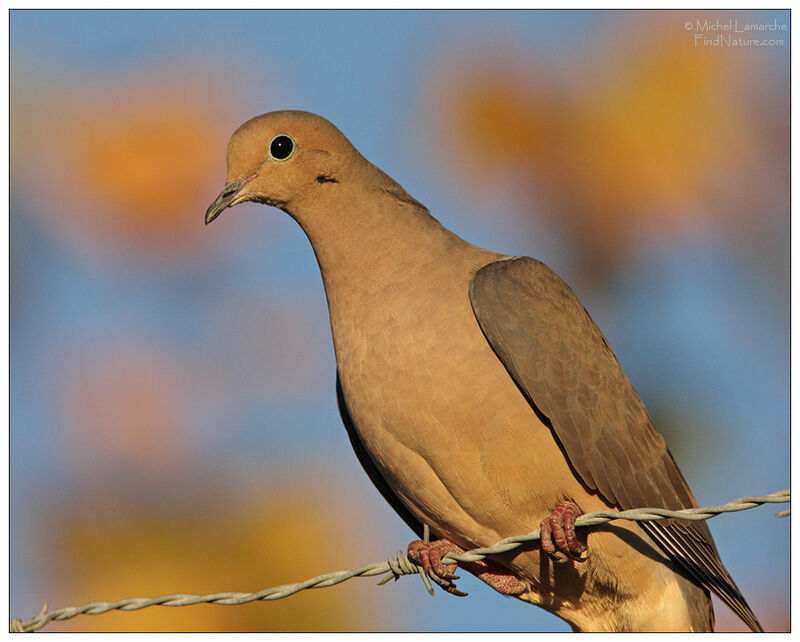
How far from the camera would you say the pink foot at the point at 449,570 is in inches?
166

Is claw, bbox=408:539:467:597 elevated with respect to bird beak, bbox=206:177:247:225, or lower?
lower

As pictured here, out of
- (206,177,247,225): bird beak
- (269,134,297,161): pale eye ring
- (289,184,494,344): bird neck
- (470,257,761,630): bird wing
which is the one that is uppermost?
(269,134,297,161): pale eye ring

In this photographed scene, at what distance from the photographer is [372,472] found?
15.4ft

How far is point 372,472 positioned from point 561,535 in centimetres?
109

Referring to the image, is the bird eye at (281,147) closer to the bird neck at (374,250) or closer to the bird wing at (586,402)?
the bird neck at (374,250)

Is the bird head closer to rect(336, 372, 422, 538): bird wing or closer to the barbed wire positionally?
rect(336, 372, 422, 538): bird wing

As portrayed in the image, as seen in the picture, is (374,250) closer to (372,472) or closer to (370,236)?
(370,236)

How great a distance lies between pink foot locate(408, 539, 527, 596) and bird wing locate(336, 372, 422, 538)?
12.6 inches

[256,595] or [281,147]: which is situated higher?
[281,147]

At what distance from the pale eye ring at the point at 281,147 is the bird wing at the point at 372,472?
1.06 meters

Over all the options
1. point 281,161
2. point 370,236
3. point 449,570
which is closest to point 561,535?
point 449,570

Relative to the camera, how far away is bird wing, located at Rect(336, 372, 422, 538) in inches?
182

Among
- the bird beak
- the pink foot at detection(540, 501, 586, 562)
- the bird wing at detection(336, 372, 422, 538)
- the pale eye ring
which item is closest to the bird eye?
the pale eye ring
